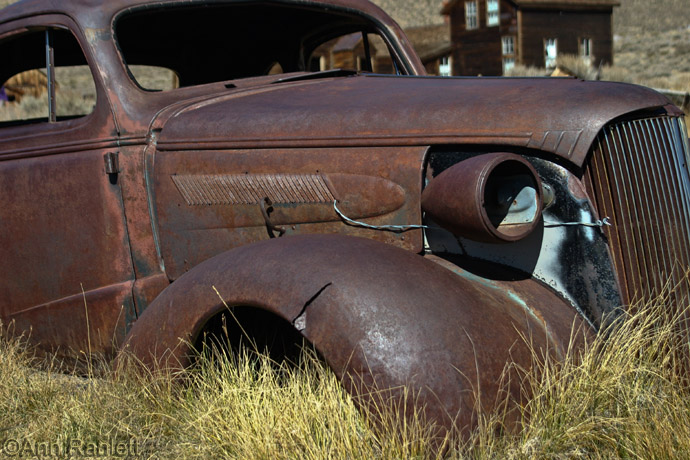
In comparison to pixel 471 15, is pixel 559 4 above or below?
above

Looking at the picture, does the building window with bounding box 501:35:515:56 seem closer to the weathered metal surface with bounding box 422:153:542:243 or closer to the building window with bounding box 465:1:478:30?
the building window with bounding box 465:1:478:30

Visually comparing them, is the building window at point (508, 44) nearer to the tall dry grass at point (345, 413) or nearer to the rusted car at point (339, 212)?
the rusted car at point (339, 212)

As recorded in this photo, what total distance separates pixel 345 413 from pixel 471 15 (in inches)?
1043

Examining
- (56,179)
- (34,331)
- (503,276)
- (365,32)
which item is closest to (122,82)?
(56,179)

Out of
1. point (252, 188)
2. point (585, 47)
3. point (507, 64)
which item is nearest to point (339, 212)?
point (252, 188)

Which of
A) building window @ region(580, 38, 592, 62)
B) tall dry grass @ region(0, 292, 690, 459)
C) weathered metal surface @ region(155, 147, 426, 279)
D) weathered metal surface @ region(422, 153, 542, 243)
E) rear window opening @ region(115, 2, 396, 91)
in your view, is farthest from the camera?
building window @ region(580, 38, 592, 62)

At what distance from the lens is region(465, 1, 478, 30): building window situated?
88.7 ft

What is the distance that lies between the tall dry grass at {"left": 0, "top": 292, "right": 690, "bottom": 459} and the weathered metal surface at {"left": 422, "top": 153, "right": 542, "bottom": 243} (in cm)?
43

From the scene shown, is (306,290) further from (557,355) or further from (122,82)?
(122,82)

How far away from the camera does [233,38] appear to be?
13.5 ft

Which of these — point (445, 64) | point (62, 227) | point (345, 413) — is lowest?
point (345, 413)

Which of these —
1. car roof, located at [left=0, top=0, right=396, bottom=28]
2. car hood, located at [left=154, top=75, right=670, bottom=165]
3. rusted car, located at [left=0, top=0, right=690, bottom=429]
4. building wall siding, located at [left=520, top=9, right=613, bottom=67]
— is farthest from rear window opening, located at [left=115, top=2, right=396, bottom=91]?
building wall siding, located at [left=520, top=9, right=613, bottom=67]

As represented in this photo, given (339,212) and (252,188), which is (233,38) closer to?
(252,188)

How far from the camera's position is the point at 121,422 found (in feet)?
8.13
